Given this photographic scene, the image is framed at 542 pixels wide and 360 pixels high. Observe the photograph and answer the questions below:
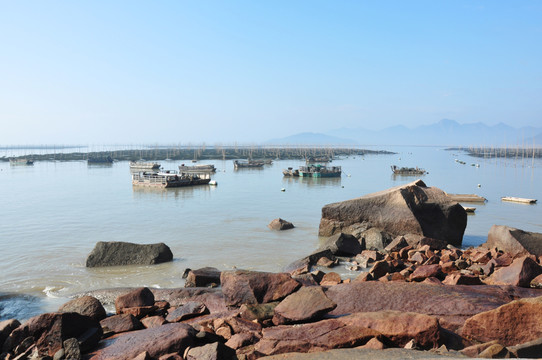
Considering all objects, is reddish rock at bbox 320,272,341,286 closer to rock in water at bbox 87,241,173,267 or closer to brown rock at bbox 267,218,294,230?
rock in water at bbox 87,241,173,267

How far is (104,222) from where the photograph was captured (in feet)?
91.2

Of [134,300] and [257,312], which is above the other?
[257,312]

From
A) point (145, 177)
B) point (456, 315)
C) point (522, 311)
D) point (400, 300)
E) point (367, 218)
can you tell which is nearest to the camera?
point (522, 311)

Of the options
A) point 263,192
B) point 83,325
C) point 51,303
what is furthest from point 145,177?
point 83,325

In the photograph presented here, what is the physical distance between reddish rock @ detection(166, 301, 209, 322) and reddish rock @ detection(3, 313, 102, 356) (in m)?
1.35

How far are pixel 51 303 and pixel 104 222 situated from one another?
54.7 ft

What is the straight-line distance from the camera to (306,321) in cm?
658

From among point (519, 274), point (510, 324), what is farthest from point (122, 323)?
point (519, 274)

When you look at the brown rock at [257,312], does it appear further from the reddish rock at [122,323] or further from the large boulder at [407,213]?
the large boulder at [407,213]

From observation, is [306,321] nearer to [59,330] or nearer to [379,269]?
[59,330]

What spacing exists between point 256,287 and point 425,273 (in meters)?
4.85

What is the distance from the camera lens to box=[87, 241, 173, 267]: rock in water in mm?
15727

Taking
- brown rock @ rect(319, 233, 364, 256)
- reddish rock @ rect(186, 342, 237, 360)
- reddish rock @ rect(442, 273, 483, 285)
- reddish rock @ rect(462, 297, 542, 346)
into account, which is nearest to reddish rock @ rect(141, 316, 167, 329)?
reddish rock @ rect(186, 342, 237, 360)

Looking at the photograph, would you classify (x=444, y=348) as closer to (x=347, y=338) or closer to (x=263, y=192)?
(x=347, y=338)
